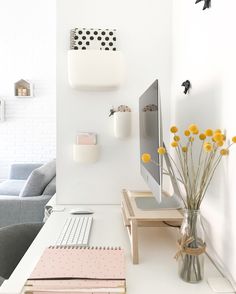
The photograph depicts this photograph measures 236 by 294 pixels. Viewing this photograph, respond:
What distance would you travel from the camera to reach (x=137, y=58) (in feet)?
6.57

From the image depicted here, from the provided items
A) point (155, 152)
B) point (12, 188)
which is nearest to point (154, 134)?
point (155, 152)

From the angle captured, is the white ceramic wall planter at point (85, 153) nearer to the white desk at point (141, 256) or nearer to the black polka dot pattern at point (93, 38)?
the white desk at point (141, 256)

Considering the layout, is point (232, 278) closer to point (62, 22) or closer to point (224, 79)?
point (224, 79)

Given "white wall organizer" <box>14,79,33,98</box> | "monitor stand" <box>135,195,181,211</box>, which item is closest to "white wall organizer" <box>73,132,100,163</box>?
A: "monitor stand" <box>135,195,181,211</box>

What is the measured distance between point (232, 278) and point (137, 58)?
139 centimetres

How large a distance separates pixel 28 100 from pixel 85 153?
324 cm

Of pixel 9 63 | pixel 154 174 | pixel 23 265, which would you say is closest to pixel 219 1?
pixel 154 174

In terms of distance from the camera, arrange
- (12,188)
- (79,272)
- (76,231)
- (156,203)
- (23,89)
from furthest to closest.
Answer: (23,89) → (12,188) → (156,203) → (76,231) → (79,272)

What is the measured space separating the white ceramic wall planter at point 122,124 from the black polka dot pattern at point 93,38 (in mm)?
395

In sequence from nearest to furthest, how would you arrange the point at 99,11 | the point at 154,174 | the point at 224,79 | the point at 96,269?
the point at 96,269 → the point at 224,79 → the point at 154,174 → the point at 99,11

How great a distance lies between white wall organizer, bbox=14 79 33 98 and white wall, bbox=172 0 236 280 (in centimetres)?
356

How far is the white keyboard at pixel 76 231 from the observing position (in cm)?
131

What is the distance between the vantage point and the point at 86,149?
1.93m

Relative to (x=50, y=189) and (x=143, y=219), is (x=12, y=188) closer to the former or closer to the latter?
(x=50, y=189)
